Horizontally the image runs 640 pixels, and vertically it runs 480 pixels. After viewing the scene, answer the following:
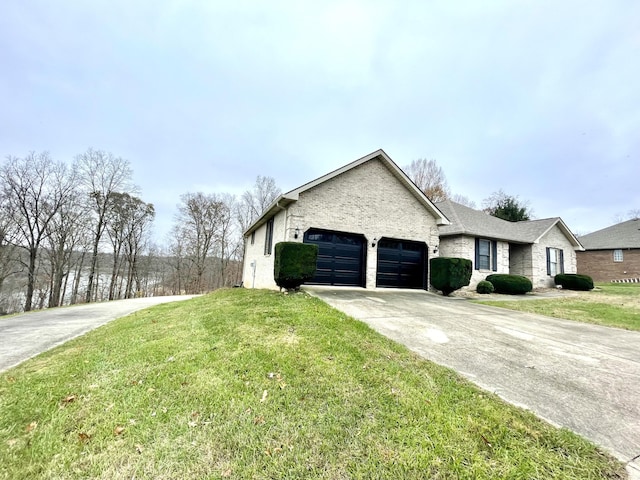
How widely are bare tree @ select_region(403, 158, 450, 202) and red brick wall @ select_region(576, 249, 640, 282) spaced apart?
530 inches

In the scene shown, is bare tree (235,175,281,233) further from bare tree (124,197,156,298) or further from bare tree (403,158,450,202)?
bare tree (403,158,450,202)

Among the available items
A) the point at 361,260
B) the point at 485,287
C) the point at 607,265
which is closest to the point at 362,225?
the point at 361,260

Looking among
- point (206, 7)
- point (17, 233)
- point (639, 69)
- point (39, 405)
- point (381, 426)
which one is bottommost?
point (39, 405)

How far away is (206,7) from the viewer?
10.6 m

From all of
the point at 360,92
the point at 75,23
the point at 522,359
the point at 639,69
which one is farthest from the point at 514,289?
the point at 75,23

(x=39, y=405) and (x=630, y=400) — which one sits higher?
(x=630, y=400)

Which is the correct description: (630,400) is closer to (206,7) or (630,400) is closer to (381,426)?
(381,426)

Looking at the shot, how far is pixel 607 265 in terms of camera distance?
23.7m

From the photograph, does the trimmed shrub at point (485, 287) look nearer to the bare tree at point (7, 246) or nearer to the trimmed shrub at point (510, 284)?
the trimmed shrub at point (510, 284)

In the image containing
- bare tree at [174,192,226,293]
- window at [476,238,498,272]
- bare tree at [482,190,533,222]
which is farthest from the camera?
bare tree at [174,192,226,293]

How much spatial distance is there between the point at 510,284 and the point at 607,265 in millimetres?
17859

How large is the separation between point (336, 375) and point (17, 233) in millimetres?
29637

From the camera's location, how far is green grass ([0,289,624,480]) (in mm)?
2021

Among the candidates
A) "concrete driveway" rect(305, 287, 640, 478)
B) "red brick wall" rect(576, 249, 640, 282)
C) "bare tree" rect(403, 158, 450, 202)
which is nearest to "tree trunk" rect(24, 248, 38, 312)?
"concrete driveway" rect(305, 287, 640, 478)
